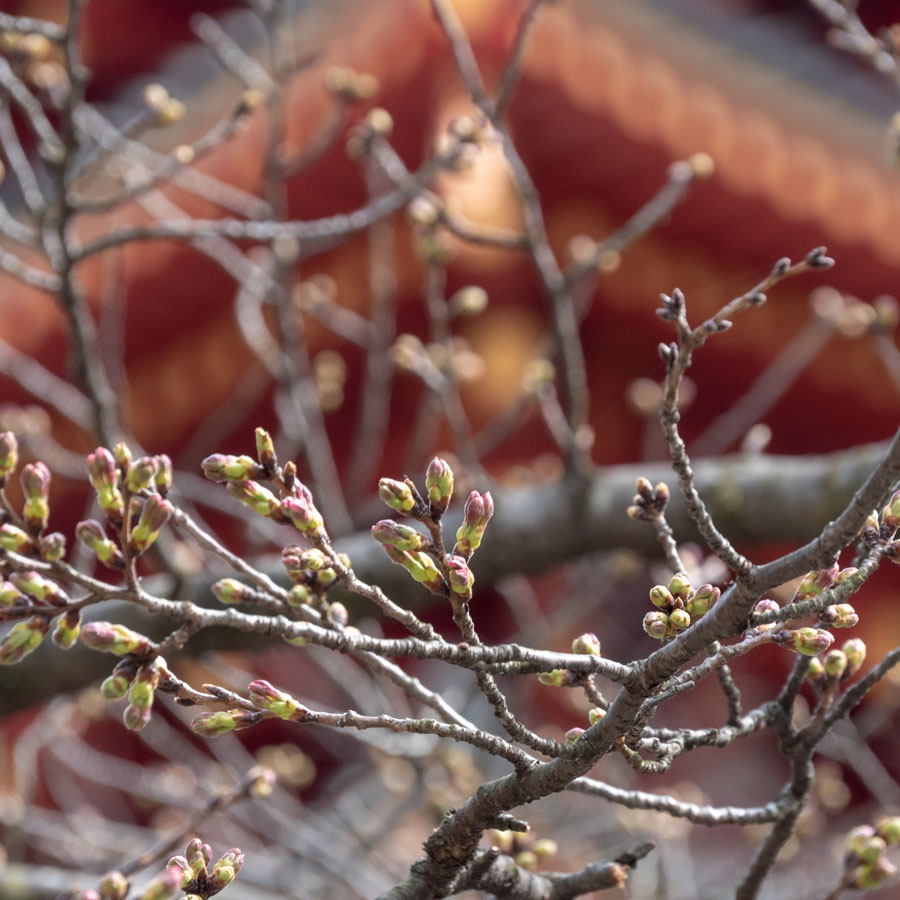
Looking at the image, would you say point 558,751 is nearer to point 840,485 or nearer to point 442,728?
point 442,728

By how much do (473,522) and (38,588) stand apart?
14.1 inches

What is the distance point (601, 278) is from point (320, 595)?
327 centimetres

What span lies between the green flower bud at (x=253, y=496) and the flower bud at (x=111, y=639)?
0.14m

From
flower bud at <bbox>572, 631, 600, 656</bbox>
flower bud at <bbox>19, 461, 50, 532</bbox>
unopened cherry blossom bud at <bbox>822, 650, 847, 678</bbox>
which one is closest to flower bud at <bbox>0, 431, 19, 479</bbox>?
flower bud at <bbox>19, 461, 50, 532</bbox>

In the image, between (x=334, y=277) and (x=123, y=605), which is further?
(x=334, y=277)

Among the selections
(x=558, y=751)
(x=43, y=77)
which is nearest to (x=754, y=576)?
(x=558, y=751)

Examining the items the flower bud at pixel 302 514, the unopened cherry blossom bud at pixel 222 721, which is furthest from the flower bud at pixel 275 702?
the flower bud at pixel 302 514

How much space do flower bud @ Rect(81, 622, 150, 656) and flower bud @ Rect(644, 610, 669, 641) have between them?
408 mm

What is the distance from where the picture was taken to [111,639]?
31.1 inches

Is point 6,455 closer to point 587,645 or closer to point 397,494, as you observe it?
point 397,494

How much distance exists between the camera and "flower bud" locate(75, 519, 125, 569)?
803 millimetres

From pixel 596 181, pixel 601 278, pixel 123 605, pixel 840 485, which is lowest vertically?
pixel 123 605

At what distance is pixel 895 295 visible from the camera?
13.2 ft

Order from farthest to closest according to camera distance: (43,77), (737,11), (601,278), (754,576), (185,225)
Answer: (737,11) → (601,278) → (43,77) → (185,225) → (754,576)
